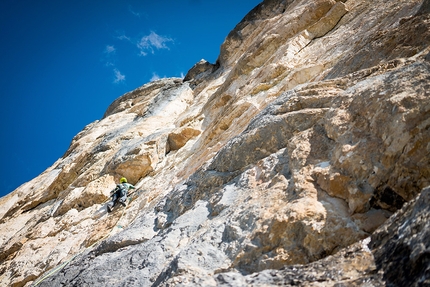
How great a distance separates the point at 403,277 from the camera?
214cm

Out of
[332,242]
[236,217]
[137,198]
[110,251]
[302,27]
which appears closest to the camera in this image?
[332,242]

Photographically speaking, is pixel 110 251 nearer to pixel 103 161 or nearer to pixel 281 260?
pixel 281 260

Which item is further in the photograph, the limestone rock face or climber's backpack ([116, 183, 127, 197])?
climber's backpack ([116, 183, 127, 197])

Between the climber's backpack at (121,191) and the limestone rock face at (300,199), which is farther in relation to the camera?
the climber's backpack at (121,191)

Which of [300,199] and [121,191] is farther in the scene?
[121,191]

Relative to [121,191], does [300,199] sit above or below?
below

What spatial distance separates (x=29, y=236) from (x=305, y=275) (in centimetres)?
1223

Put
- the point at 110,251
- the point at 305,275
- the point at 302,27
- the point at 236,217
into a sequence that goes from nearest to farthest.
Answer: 1. the point at 305,275
2. the point at 236,217
3. the point at 110,251
4. the point at 302,27

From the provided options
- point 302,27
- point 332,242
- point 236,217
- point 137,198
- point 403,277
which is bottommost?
point 403,277

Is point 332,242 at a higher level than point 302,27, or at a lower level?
lower

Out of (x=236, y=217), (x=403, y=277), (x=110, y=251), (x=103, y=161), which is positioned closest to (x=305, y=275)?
(x=403, y=277)

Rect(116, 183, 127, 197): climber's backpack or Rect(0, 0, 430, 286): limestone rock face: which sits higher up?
Rect(116, 183, 127, 197): climber's backpack

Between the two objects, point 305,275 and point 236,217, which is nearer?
point 305,275

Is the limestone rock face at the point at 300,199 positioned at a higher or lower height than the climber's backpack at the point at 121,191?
lower
